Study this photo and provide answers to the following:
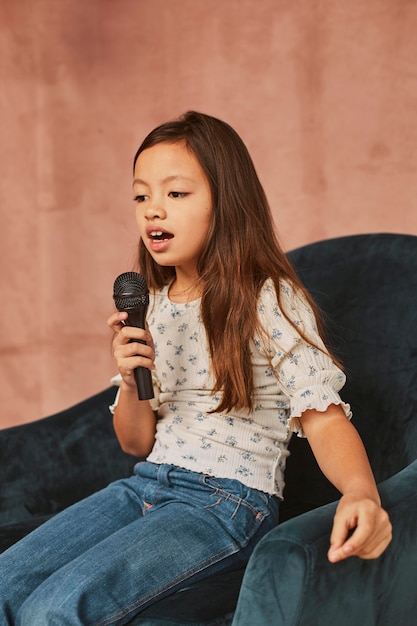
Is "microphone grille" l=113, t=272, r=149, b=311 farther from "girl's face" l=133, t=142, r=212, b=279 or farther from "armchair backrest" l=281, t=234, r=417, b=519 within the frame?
"armchair backrest" l=281, t=234, r=417, b=519

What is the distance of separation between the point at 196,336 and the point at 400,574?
58 centimetres

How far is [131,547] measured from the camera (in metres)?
1.49

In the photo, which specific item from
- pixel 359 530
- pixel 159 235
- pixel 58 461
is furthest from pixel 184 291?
pixel 359 530

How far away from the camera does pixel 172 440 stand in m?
1.72

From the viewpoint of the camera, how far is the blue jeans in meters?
1.42

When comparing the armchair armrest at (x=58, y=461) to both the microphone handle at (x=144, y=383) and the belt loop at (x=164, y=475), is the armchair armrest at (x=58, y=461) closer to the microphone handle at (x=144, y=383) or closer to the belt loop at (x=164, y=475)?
the belt loop at (x=164, y=475)

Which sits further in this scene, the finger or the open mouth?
the open mouth

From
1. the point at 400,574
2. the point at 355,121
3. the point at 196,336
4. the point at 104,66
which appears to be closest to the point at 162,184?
the point at 196,336

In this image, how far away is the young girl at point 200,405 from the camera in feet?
4.86

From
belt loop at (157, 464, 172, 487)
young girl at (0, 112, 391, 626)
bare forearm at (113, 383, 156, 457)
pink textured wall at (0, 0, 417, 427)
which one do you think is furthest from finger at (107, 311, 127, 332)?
pink textured wall at (0, 0, 417, 427)

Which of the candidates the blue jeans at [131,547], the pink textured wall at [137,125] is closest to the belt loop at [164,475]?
the blue jeans at [131,547]

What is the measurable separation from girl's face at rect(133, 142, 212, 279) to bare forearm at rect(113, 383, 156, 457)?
272 millimetres

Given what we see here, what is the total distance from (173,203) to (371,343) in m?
0.54

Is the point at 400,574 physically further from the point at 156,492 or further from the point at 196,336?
the point at 196,336
